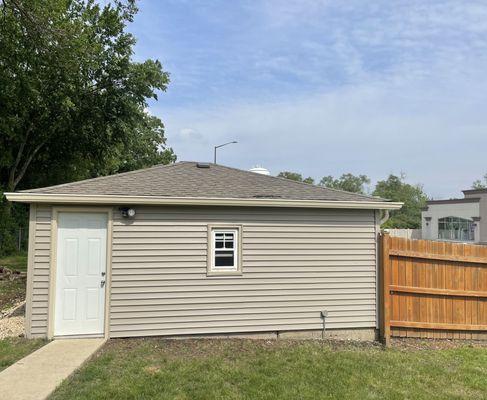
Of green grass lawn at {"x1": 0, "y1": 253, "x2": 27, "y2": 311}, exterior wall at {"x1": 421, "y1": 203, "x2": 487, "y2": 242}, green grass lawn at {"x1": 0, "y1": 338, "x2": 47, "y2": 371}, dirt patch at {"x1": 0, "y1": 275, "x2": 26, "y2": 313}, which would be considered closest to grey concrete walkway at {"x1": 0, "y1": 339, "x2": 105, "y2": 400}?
green grass lawn at {"x1": 0, "y1": 338, "x2": 47, "y2": 371}

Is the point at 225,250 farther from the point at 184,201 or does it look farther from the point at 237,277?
the point at 184,201

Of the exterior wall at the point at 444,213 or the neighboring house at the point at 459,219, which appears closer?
the neighboring house at the point at 459,219

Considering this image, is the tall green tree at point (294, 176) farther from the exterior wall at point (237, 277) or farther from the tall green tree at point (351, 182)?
the exterior wall at point (237, 277)

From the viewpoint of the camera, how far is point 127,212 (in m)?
7.33

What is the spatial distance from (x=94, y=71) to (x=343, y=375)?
1943 cm

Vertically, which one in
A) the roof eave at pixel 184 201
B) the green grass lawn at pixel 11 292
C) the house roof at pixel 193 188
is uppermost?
the house roof at pixel 193 188

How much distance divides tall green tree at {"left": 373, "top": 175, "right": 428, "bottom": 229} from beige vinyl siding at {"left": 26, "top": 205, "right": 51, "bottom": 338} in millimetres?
62134

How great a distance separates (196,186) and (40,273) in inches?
117

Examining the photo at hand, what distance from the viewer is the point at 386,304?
7.85 m

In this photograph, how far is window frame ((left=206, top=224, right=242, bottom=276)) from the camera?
7.64 meters

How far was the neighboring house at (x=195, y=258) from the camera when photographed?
7109 mm

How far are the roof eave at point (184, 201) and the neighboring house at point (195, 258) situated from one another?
2cm

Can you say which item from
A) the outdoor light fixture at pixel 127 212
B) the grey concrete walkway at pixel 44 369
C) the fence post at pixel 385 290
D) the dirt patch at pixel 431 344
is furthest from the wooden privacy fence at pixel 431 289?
the grey concrete walkway at pixel 44 369

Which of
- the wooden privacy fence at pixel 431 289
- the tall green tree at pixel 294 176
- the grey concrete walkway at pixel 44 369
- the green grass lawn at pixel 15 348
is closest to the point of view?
the grey concrete walkway at pixel 44 369
